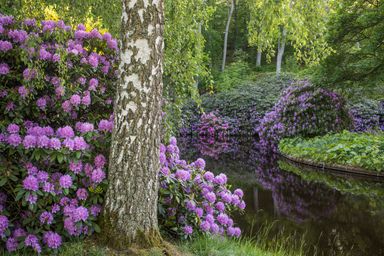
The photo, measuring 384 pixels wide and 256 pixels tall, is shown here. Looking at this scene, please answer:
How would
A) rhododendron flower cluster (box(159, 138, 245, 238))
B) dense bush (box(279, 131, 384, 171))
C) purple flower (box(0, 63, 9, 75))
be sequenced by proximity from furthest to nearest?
dense bush (box(279, 131, 384, 171))
rhododendron flower cluster (box(159, 138, 245, 238))
purple flower (box(0, 63, 9, 75))

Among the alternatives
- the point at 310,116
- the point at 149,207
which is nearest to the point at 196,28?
the point at 149,207

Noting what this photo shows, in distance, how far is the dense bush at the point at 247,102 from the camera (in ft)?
68.0

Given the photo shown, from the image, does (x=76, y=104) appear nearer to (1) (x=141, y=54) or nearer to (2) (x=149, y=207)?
(1) (x=141, y=54)

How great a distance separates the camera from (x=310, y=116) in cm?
1473

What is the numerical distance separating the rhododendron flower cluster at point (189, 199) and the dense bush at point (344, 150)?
7.28m

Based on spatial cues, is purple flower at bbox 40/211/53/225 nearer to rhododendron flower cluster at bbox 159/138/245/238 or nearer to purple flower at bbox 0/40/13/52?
rhododendron flower cluster at bbox 159/138/245/238

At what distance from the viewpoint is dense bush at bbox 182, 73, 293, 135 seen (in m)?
20.7

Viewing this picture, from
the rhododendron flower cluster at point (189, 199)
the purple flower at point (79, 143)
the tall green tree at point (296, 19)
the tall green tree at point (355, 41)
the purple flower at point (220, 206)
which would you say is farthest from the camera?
the tall green tree at point (355, 41)

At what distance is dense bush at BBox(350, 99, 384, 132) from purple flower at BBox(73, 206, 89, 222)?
1629cm

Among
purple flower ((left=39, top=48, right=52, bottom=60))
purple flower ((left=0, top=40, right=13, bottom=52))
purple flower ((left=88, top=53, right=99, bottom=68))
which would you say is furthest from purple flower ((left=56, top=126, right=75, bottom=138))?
purple flower ((left=0, top=40, right=13, bottom=52))

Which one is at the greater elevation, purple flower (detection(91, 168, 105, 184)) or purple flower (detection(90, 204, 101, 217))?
purple flower (detection(91, 168, 105, 184))

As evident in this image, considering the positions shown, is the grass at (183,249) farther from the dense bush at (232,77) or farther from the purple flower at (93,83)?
the dense bush at (232,77)

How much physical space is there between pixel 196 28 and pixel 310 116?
10258 mm

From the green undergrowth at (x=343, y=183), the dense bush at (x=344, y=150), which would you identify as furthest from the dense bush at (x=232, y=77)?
the green undergrowth at (x=343, y=183)
